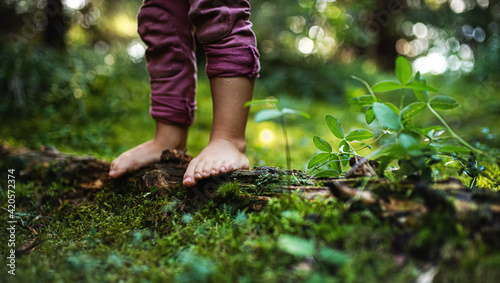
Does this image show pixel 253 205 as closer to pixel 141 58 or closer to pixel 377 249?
pixel 377 249

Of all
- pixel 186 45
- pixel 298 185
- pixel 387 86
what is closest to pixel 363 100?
pixel 387 86

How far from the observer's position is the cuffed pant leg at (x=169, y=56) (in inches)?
62.9

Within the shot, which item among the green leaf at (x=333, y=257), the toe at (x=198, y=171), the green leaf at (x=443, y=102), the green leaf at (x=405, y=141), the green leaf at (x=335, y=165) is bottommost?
the toe at (x=198, y=171)

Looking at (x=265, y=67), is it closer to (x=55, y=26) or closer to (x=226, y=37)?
(x=55, y=26)

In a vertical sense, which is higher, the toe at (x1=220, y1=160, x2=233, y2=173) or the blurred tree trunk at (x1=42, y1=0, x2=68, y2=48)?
the blurred tree trunk at (x1=42, y1=0, x2=68, y2=48)

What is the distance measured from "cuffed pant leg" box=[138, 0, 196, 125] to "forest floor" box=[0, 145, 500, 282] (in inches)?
21.5

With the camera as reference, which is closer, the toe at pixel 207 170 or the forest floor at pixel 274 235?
the forest floor at pixel 274 235

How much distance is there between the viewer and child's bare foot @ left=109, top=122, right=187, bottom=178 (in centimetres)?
147

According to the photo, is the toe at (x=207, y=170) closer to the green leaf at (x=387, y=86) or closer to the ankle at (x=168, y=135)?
the ankle at (x=168, y=135)

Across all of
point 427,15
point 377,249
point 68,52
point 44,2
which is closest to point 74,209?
point 377,249

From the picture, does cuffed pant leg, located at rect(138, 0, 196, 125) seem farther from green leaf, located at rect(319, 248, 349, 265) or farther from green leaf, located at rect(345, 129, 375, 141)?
green leaf, located at rect(319, 248, 349, 265)

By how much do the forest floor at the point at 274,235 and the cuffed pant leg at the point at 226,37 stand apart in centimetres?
48

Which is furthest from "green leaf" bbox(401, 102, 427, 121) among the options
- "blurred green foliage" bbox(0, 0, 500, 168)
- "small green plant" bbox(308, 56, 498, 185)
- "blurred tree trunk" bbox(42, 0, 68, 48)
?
"blurred tree trunk" bbox(42, 0, 68, 48)

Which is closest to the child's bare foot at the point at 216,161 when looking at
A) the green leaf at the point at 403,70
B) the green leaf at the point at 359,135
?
the green leaf at the point at 359,135
